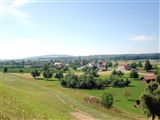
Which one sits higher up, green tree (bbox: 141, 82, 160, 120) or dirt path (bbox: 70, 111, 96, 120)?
green tree (bbox: 141, 82, 160, 120)

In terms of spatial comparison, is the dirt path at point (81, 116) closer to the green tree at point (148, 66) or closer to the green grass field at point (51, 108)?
the green grass field at point (51, 108)

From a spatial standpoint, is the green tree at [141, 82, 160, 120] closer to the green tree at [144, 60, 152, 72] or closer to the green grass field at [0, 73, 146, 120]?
the green grass field at [0, 73, 146, 120]

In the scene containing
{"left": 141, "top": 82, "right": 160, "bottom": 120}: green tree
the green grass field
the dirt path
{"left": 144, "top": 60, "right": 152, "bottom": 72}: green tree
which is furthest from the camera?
{"left": 144, "top": 60, "right": 152, "bottom": 72}: green tree

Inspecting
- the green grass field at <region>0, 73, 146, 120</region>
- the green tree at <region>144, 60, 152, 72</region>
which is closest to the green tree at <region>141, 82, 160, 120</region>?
the green grass field at <region>0, 73, 146, 120</region>

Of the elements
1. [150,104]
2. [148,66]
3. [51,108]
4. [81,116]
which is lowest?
[81,116]

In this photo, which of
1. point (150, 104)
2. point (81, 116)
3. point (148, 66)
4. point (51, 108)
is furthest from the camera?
point (148, 66)

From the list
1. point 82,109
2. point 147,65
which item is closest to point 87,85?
point 82,109

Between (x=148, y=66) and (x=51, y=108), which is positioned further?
(x=148, y=66)

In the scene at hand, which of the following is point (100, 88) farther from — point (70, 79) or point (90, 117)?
point (90, 117)

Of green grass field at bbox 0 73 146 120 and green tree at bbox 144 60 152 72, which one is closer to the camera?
green grass field at bbox 0 73 146 120

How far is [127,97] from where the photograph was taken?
7681 cm

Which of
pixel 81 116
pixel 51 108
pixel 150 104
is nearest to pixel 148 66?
pixel 150 104

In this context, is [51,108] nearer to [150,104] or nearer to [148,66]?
[150,104]

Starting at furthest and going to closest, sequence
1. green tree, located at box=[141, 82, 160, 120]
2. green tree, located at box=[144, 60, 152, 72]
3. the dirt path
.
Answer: green tree, located at box=[144, 60, 152, 72]
green tree, located at box=[141, 82, 160, 120]
the dirt path
